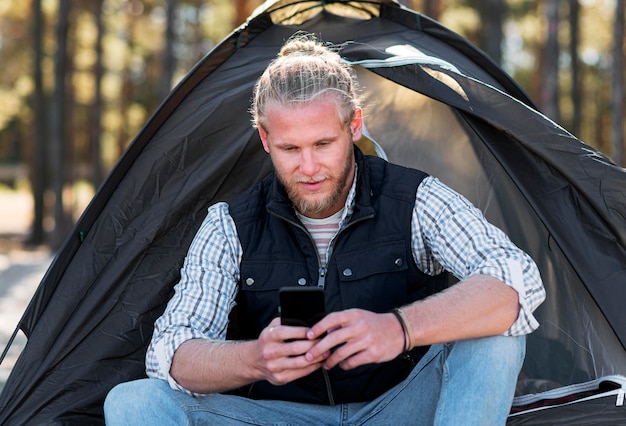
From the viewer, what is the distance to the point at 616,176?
130 inches

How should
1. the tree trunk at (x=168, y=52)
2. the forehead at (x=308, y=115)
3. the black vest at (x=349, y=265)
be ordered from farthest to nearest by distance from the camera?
the tree trunk at (x=168, y=52)
the black vest at (x=349, y=265)
the forehead at (x=308, y=115)

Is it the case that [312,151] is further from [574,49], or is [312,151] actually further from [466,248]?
[574,49]

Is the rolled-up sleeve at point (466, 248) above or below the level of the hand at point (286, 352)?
above

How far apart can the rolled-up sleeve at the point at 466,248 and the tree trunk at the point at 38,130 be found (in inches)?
571

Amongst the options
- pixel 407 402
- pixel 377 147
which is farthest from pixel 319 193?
pixel 377 147

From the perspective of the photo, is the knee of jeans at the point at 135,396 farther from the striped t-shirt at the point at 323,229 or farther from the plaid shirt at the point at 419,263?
the striped t-shirt at the point at 323,229

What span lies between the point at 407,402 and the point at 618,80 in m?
8.56

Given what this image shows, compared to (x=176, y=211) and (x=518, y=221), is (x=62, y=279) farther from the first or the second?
(x=518, y=221)

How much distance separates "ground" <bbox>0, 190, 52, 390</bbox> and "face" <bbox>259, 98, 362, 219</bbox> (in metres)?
2.12

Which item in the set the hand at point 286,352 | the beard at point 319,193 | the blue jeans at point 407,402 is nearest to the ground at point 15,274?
Result: the blue jeans at point 407,402

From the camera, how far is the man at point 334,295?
7.99ft

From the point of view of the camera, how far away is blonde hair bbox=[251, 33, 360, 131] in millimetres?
2822

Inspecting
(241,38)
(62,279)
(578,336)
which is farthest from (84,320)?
(578,336)

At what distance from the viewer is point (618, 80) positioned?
10.3 metres
